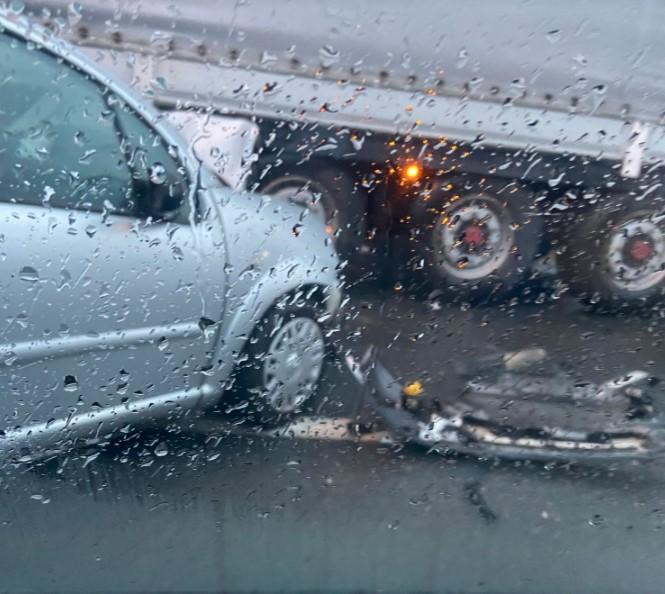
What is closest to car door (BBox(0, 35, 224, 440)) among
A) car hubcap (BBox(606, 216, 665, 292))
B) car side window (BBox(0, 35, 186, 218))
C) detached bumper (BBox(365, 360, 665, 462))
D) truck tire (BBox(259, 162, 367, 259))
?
car side window (BBox(0, 35, 186, 218))

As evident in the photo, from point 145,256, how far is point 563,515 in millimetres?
1739

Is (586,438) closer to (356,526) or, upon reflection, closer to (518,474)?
(518,474)

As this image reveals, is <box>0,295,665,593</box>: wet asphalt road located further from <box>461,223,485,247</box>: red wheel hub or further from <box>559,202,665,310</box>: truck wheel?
<box>559,202,665,310</box>: truck wheel

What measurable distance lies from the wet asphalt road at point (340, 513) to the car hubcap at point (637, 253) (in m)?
0.59

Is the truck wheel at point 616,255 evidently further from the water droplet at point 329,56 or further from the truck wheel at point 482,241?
the water droplet at point 329,56

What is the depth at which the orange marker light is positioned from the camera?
11.7ft

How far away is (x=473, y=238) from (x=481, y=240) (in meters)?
0.03

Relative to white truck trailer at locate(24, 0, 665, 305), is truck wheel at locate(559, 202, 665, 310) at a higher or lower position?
lower

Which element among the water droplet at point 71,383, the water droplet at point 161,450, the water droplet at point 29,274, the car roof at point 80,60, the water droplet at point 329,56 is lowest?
the water droplet at point 161,450

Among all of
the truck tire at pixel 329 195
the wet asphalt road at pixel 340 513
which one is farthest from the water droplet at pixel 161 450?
the truck tire at pixel 329 195

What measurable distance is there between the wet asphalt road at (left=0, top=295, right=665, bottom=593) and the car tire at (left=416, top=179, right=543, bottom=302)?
129 millimetres

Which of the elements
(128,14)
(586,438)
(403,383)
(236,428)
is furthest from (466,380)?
(128,14)

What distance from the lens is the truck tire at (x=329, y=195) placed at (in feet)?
11.1

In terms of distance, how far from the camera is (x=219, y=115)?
3.22 m
